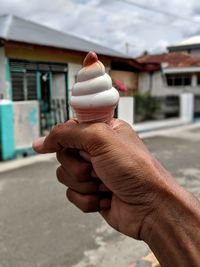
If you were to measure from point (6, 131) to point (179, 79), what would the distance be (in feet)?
52.7

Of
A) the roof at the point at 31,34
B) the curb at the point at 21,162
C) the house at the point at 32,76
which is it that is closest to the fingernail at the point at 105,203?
the curb at the point at 21,162

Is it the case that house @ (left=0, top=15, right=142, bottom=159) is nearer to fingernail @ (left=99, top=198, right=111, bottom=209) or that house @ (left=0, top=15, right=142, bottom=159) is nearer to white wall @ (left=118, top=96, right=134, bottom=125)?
white wall @ (left=118, top=96, right=134, bottom=125)

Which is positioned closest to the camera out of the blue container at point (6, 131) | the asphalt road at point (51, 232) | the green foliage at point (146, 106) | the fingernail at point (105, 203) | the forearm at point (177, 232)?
the forearm at point (177, 232)

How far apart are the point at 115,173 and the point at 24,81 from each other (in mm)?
10664

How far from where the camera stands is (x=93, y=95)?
109 cm

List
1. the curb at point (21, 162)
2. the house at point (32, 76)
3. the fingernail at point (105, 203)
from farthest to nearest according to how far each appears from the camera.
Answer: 1. the house at point (32, 76)
2. the curb at point (21, 162)
3. the fingernail at point (105, 203)

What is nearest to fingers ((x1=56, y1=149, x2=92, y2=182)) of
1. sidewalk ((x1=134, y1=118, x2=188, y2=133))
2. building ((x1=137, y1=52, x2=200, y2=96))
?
sidewalk ((x1=134, y1=118, x2=188, y2=133))

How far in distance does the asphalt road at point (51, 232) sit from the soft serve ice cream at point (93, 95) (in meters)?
2.56

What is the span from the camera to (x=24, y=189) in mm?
5660

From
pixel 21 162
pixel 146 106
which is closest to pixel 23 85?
pixel 21 162

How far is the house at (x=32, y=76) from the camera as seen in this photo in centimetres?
834

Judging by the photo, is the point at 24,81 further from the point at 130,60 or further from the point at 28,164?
the point at 130,60

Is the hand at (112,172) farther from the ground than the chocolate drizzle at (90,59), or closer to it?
closer to it

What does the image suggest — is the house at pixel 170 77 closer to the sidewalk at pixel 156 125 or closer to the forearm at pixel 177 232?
the sidewalk at pixel 156 125
